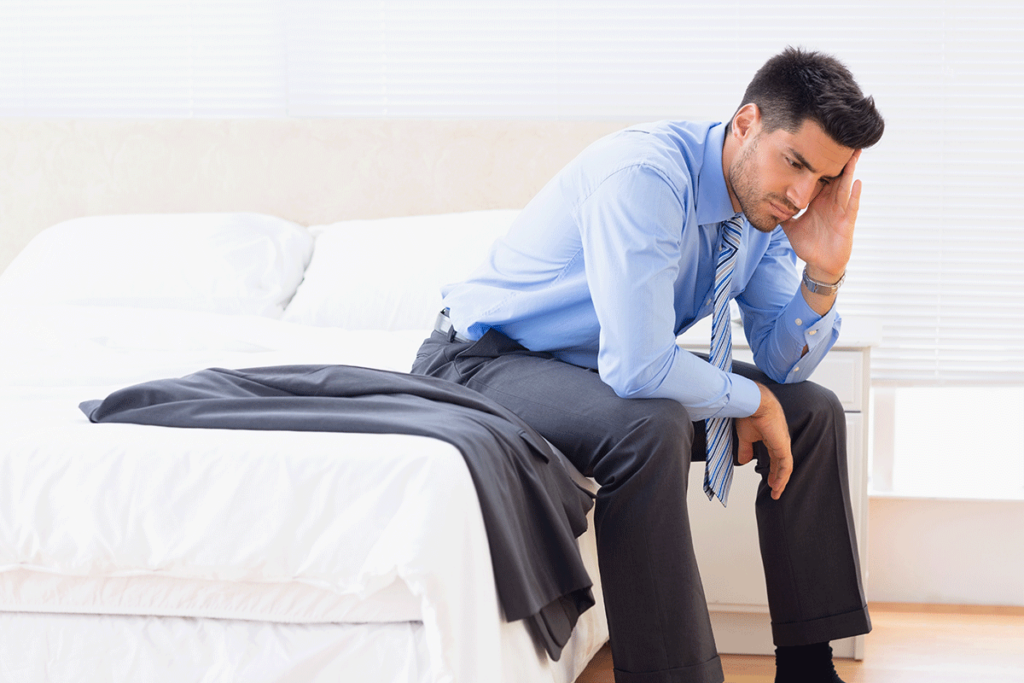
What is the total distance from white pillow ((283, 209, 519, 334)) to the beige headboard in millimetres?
228

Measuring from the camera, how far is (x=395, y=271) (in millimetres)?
2281

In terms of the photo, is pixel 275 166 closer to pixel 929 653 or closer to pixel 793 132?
pixel 793 132


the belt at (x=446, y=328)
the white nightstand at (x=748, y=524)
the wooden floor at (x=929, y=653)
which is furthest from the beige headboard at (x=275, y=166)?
the wooden floor at (x=929, y=653)

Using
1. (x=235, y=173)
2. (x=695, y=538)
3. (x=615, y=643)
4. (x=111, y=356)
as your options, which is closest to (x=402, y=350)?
(x=111, y=356)

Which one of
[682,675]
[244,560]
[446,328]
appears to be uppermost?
[446,328]

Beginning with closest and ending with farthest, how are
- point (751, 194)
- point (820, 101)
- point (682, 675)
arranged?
1. point (682, 675)
2. point (820, 101)
3. point (751, 194)

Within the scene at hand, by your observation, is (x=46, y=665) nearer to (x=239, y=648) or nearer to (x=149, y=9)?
(x=239, y=648)

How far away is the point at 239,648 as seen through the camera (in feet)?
3.39

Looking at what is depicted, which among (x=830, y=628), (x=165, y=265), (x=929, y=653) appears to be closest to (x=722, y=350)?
(x=830, y=628)

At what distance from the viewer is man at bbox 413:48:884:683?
47.3 inches

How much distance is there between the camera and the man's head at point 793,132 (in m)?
1.26

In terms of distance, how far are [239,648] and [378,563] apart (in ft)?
0.72

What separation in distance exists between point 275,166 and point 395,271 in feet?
2.18

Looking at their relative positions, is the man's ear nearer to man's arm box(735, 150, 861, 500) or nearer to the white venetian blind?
man's arm box(735, 150, 861, 500)
